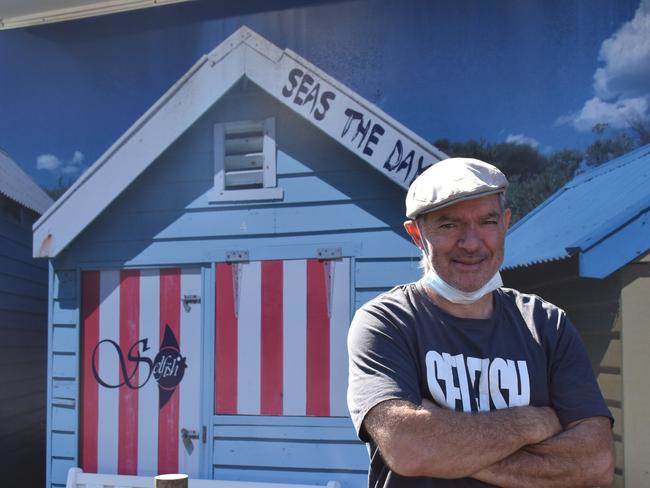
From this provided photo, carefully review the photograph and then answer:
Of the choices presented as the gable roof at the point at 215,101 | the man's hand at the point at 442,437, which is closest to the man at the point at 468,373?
the man's hand at the point at 442,437

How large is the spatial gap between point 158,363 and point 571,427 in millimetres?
2462

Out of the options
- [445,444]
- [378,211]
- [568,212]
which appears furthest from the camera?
[378,211]

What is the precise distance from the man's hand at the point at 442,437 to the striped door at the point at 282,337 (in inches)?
75.6

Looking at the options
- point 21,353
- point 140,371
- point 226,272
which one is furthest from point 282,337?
point 21,353

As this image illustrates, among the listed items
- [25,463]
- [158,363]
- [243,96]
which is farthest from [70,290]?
[243,96]

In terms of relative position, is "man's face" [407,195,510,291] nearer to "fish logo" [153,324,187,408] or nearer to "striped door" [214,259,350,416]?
"striped door" [214,259,350,416]

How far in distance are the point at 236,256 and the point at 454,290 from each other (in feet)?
6.69

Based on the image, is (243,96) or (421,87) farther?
(243,96)

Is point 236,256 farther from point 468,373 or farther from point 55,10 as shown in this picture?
point 468,373

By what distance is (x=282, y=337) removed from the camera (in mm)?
3451

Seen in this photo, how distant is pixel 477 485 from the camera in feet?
4.74

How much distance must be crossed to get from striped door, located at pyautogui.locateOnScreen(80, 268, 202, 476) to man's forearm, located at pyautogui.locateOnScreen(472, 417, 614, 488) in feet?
7.54

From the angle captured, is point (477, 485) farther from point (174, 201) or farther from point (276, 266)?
point (174, 201)

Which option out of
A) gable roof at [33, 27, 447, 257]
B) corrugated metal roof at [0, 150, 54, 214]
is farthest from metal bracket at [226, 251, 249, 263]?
corrugated metal roof at [0, 150, 54, 214]
